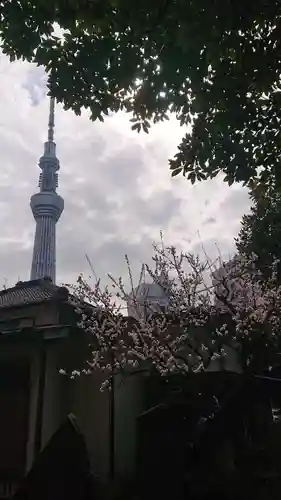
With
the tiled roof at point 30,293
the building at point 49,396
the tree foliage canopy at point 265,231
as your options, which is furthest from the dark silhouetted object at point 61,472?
the tree foliage canopy at point 265,231

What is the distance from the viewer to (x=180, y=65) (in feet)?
11.6

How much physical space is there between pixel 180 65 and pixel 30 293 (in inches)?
252

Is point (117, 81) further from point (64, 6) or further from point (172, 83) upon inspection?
point (64, 6)

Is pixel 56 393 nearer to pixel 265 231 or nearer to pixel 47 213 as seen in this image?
pixel 265 231

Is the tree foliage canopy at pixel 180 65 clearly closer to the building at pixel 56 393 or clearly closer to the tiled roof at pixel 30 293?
the building at pixel 56 393

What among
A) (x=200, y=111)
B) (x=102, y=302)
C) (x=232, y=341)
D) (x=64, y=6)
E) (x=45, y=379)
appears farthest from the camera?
(x=45, y=379)

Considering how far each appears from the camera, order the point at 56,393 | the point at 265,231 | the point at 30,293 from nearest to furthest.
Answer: the point at 265,231 → the point at 56,393 → the point at 30,293

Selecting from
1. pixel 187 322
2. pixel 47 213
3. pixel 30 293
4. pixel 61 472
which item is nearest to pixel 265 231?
pixel 187 322

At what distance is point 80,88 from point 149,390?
179 inches

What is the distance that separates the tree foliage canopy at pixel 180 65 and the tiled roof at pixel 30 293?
4182 mm

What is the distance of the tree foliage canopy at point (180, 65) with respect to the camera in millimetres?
3197

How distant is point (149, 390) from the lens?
23.0ft

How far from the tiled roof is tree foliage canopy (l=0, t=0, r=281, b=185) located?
13.7 ft

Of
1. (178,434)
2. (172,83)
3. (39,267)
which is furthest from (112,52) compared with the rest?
(39,267)
